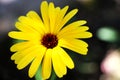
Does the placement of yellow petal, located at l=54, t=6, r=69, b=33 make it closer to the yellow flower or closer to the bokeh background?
the yellow flower

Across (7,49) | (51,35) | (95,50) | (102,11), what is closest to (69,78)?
(95,50)

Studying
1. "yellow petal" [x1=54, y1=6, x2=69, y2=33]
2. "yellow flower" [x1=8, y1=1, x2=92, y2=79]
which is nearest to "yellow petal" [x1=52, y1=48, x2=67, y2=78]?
"yellow flower" [x1=8, y1=1, x2=92, y2=79]

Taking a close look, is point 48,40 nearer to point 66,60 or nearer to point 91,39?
point 66,60

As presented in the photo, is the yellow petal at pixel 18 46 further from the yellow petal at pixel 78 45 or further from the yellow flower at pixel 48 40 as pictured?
the yellow petal at pixel 78 45

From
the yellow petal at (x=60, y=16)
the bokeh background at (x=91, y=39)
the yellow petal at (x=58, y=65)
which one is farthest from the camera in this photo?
the bokeh background at (x=91, y=39)

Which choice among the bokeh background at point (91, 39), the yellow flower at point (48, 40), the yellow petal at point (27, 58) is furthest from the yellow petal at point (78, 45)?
the bokeh background at point (91, 39)

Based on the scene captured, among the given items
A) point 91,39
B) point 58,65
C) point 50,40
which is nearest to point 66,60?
point 58,65

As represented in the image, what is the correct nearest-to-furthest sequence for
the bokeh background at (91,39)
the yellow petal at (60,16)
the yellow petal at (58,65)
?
1. the yellow petal at (58,65)
2. the yellow petal at (60,16)
3. the bokeh background at (91,39)
